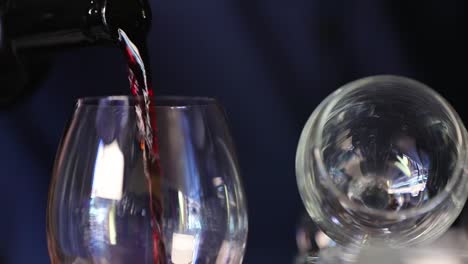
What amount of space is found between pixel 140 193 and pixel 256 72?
275 mm

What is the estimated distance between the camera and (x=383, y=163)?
1.89 feet

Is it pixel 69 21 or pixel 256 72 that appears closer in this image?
pixel 69 21

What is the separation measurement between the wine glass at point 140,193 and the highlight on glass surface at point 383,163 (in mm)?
69

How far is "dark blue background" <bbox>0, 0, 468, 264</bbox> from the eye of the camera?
0.71 meters

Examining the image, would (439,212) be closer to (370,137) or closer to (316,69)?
(370,137)

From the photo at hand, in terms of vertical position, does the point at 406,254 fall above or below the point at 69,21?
below

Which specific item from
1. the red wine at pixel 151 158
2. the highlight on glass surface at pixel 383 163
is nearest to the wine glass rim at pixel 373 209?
the highlight on glass surface at pixel 383 163

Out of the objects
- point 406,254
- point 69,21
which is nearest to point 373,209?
point 406,254

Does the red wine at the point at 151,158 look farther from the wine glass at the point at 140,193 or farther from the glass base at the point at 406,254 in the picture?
the glass base at the point at 406,254

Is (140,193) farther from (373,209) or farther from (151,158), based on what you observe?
(373,209)

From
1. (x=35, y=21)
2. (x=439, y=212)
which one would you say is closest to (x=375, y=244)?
(x=439, y=212)

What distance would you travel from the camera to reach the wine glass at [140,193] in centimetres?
49

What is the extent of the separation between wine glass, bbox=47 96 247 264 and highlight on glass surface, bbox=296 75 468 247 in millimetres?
69

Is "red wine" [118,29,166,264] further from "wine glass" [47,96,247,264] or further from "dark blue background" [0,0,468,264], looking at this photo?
"dark blue background" [0,0,468,264]
